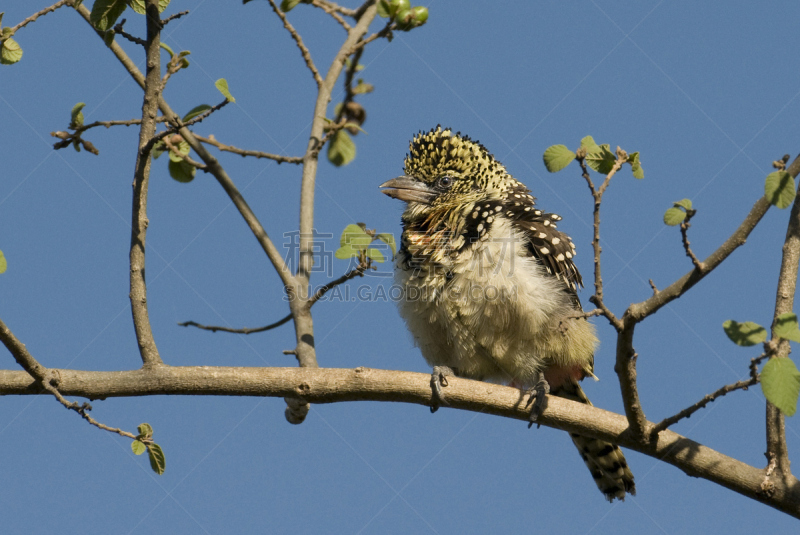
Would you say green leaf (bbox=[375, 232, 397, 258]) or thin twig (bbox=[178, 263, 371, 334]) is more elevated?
green leaf (bbox=[375, 232, 397, 258])

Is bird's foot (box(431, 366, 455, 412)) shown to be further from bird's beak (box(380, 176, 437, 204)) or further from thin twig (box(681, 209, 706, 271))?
bird's beak (box(380, 176, 437, 204))

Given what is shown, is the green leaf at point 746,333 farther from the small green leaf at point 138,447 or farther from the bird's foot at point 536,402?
the small green leaf at point 138,447

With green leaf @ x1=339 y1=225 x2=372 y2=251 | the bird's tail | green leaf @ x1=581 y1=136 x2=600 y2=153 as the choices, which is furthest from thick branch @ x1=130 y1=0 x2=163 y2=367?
the bird's tail

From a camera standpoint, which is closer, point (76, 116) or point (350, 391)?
point (350, 391)

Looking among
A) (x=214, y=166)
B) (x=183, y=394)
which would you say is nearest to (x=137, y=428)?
(x=183, y=394)

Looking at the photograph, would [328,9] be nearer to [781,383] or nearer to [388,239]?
[388,239]

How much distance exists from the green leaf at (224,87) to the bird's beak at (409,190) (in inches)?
76.5

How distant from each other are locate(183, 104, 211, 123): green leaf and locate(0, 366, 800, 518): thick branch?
1.26 m

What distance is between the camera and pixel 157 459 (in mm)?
3350

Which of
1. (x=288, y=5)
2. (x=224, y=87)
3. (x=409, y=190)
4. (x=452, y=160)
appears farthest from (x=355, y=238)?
(x=452, y=160)

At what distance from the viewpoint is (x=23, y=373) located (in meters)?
3.22

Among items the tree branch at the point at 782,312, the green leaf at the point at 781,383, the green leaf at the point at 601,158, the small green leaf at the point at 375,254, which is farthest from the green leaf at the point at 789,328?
the small green leaf at the point at 375,254

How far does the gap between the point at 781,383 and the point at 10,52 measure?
12.1ft

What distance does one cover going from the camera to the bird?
14.4ft
